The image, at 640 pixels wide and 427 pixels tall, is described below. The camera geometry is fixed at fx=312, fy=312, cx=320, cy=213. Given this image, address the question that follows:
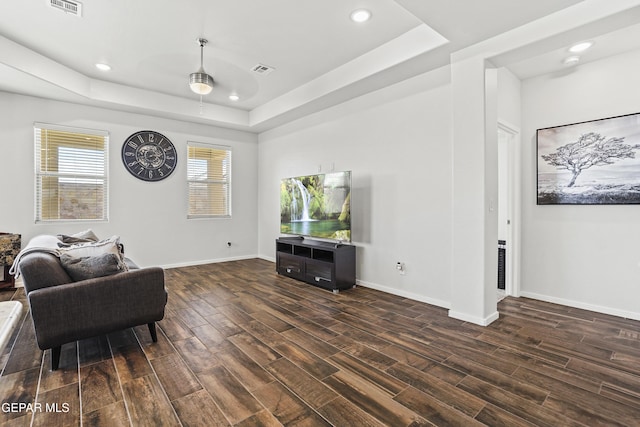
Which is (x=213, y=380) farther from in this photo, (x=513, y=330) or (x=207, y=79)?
(x=207, y=79)

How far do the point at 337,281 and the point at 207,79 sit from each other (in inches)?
112

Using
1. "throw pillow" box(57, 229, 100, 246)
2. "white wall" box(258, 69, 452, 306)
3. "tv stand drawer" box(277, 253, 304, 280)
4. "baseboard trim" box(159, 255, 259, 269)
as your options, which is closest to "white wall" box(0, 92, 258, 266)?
"baseboard trim" box(159, 255, 259, 269)

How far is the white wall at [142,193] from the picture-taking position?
13.7 ft

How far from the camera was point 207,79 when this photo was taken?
3525 millimetres

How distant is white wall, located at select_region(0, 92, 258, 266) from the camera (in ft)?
13.7

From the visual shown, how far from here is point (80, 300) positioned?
217cm

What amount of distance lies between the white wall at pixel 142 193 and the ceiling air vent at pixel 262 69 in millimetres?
2148

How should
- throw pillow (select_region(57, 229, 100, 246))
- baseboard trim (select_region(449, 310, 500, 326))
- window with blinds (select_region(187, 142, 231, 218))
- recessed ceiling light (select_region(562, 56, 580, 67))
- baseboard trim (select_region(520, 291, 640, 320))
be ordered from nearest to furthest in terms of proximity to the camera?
baseboard trim (select_region(449, 310, 500, 326)), baseboard trim (select_region(520, 291, 640, 320)), recessed ceiling light (select_region(562, 56, 580, 67)), throw pillow (select_region(57, 229, 100, 246)), window with blinds (select_region(187, 142, 231, 218))

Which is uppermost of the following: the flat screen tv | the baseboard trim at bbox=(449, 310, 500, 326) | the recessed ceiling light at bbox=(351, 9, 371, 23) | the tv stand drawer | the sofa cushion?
the recessed ceiling light at bbox=(351, 9, 371, 23)

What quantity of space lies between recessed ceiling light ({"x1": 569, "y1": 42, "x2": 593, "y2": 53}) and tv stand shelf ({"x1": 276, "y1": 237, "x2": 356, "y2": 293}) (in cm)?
308

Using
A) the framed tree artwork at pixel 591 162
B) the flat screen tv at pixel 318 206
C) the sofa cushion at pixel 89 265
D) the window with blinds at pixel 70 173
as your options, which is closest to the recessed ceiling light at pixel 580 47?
the framed tree artwork at pixel 591 162

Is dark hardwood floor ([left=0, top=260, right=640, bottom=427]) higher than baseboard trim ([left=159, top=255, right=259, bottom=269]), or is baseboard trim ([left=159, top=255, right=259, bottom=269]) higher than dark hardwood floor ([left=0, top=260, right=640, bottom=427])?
baseboard trim ([left=159, top=255, right=259, bottom=269])

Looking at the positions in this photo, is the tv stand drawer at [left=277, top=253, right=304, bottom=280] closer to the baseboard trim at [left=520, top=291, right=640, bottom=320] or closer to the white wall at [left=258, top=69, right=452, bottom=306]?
the white wall at [left=258, top=69, right=452, bottom=306]

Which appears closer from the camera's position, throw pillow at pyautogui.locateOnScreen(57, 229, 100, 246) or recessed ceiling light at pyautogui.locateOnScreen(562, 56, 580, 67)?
recessed ceiling light at pyautogui.locateOnScreen(562, 56, 580, 67)
